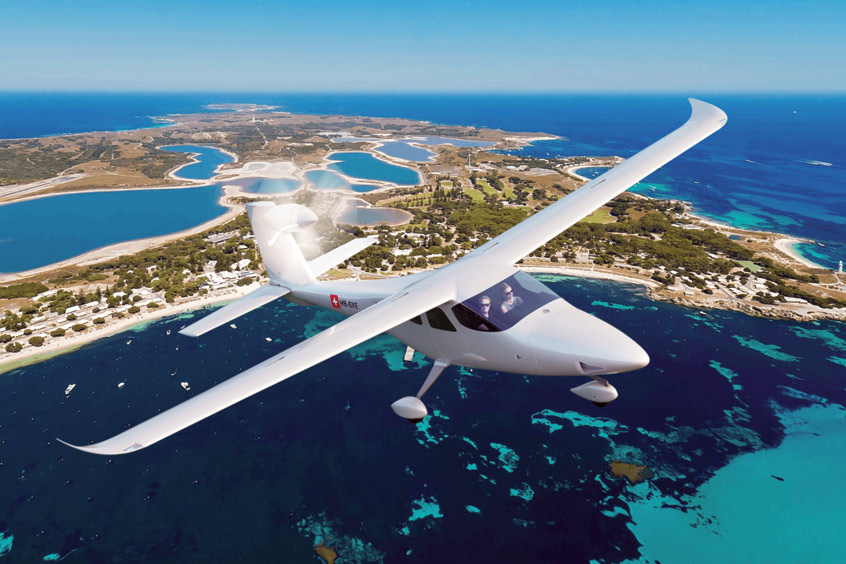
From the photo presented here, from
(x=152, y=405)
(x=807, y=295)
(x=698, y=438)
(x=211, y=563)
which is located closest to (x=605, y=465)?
(x=698, y=438)

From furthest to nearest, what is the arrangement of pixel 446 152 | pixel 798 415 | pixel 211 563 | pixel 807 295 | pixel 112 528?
pixel 446 152, pixel 807 295, pixel 798 415, pixel 112 528, pixel 211 563

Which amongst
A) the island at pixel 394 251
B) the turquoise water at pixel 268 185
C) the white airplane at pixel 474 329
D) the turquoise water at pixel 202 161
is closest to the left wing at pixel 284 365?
the white airplane at pixel 474 329

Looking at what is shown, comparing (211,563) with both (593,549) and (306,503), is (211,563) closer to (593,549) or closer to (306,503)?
(306,503)

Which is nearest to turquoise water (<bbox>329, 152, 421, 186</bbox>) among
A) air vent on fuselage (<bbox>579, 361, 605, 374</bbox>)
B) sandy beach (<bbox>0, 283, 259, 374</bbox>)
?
sandy beach (<bbox>0, 283, 259, 374</bbox>)

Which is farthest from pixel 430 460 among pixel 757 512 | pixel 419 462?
pixel 757 512

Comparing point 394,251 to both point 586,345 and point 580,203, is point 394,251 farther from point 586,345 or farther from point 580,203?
point 586,345
